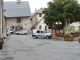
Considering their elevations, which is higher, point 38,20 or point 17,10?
point 17,10

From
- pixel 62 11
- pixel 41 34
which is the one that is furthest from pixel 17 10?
pixel 62 11

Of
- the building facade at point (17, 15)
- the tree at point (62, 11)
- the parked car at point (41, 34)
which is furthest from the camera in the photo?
the building facade at point (17, 15)

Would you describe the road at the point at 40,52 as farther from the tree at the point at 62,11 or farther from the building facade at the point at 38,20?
the building facade at the point at 38,20

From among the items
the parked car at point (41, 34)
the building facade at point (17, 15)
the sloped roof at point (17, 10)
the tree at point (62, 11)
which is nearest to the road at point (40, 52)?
the tree at point (62, 11)

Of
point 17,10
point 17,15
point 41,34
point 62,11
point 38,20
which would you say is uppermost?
point 17,10

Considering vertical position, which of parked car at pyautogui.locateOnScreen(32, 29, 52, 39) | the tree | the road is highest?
the tree

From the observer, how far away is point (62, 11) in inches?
1937

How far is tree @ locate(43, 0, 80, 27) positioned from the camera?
1870 inches

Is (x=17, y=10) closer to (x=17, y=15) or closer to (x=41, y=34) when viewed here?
(x=17, y=15)

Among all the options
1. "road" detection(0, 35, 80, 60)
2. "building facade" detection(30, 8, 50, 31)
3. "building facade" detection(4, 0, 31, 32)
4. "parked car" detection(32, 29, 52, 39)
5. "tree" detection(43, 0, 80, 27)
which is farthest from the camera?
"building facade" detection(30, 8, 50, 31)

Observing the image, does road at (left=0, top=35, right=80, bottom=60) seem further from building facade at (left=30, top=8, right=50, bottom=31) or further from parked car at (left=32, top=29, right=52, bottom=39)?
building facade at (left=30, top=8, right=50, bottom=31)

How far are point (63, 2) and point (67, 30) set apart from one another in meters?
7.97

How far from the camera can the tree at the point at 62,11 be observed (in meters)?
47.5

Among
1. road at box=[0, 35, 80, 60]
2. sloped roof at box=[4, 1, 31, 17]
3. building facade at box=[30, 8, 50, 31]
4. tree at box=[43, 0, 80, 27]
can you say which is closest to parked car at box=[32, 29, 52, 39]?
tree at box=[43, 0, 80, 27]
